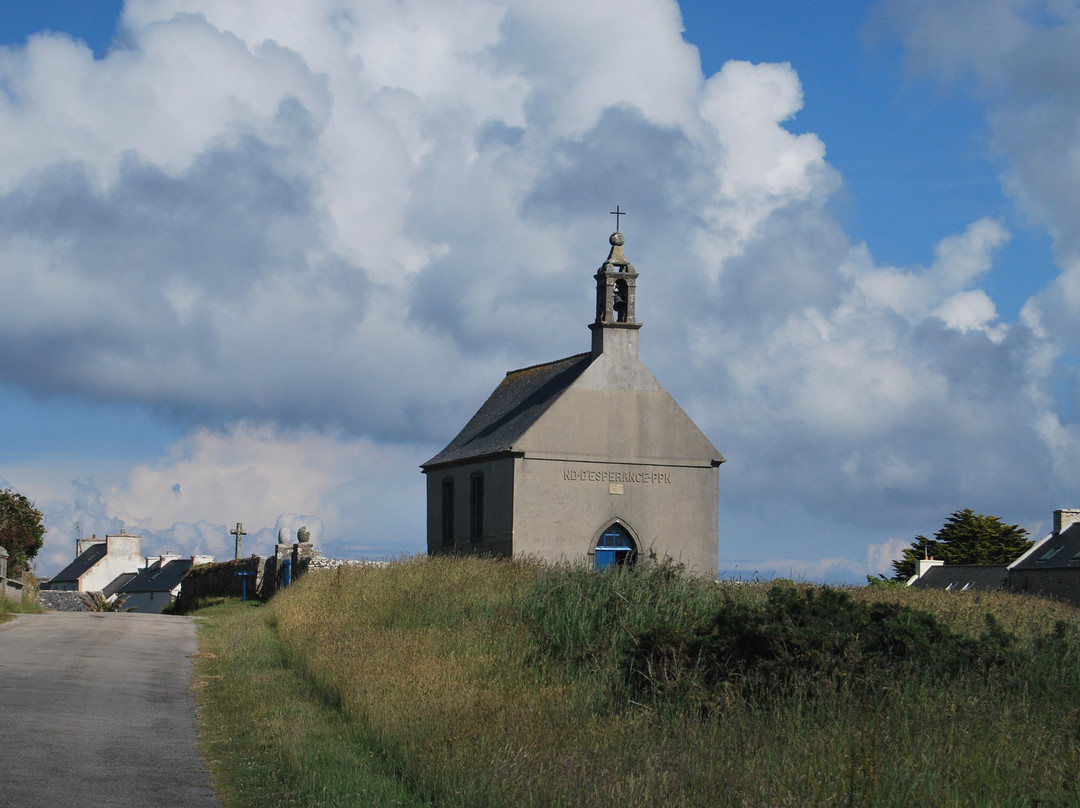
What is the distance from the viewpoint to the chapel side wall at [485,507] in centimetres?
3125

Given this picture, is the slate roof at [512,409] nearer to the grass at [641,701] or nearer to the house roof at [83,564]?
the grass at [641,701]

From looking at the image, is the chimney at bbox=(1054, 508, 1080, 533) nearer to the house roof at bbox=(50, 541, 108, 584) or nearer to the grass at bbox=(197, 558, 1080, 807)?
the grass at bbox=(197, 558, 1080, 807)

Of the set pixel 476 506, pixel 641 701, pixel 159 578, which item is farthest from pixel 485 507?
pixel 159 578

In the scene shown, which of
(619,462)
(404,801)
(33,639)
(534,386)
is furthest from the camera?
(534,386)

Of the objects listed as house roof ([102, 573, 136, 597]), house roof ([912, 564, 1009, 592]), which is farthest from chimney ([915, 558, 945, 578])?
house roof ([102, 573, 136, 597])

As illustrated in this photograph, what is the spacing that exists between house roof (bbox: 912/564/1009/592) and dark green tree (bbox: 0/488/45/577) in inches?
1582

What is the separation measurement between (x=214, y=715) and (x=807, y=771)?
7.18 metres

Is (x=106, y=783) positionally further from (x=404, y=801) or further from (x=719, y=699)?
(x=719, y=699)

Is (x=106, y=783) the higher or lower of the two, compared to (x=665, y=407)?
lower

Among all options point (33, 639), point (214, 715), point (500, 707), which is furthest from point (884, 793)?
point (33, 639)

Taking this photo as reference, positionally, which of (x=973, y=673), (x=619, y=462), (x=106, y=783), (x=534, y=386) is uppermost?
(x=534, y=386)

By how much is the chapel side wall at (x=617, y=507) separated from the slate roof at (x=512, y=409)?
5.28 feet

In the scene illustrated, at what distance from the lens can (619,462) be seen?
3198 cm

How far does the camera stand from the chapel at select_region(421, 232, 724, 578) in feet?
102
